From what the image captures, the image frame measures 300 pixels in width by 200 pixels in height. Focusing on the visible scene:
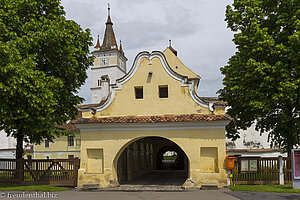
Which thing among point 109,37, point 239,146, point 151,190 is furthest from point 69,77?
point 109,37

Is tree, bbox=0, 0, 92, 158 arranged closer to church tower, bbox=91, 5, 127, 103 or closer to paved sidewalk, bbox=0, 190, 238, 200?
paved sidewalk, bbox=0, 190, 238, 200

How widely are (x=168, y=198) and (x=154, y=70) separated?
7.21 m

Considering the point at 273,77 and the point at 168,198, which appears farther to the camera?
the point at 273,77

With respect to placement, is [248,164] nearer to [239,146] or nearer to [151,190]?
[151,190]

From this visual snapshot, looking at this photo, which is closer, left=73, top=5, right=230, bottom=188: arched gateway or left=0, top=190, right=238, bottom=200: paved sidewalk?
left=0, top=190, right=238, bottom=200: paved sidewalk

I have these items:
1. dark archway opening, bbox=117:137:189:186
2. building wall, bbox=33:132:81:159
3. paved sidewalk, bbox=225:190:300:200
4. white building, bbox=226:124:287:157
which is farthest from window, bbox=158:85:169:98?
building wall, bbox=33:132:81:159

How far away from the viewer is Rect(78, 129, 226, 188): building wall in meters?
15.6

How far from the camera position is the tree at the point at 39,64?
15.4 metres

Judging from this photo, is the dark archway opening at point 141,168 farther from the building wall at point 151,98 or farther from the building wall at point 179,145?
the building wall at point 151,98

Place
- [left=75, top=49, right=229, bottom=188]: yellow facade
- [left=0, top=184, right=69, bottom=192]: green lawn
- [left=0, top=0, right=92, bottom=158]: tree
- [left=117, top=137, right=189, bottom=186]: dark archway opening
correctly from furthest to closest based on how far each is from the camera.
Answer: [left=117, top=137, right=189, bottom=186]: dark archway opening → [left=75, top=49, right=229, bottom=188]: yellow facade → [left=0, top=184, right=69, bottom=192]: green lawn → [left=0, top=0, right=92, bottom=158]: tree

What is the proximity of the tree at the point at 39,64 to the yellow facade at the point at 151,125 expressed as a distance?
2.47m

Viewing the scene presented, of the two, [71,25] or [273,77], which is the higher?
[71,25]

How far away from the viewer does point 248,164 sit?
16.0 metres

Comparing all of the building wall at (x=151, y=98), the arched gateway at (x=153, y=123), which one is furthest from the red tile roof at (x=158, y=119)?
the building wall at (x=151, y=98)
